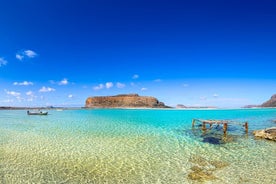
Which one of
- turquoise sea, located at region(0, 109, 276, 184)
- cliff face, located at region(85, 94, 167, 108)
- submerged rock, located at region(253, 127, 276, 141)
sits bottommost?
turquoise sea, located at region(0, 109, 276, 184)

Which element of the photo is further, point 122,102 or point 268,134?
point 122,102

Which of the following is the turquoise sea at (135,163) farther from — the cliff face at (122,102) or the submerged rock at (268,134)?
the cliff face at (122,102)

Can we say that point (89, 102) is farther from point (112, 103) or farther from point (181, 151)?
point (181, 151)

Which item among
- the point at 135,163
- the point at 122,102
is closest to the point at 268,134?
the point at 135,163

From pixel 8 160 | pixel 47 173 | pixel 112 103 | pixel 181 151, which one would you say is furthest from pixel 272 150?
pixel 112 103

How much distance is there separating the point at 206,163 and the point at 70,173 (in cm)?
650

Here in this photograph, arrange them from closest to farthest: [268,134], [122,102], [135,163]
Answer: [135,163], [268,134], [122,102]

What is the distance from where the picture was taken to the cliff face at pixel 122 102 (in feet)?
582

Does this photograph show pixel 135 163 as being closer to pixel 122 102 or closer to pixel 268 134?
pixel 268 134

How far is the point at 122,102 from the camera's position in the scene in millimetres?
182625

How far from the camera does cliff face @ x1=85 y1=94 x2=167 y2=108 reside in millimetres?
177250

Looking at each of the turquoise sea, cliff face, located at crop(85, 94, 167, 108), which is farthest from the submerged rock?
cliff face, located at crop(85, 94, 167, 108)

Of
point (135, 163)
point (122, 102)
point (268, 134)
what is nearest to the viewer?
point (135, 163)

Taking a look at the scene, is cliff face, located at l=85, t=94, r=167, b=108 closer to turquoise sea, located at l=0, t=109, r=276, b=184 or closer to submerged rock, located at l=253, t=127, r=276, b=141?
submerged rock, located at l=253, t=127, r=276, b=141
